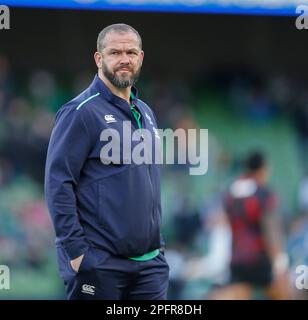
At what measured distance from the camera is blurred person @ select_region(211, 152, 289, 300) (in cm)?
753

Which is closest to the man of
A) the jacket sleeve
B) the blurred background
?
the jacket sleeve

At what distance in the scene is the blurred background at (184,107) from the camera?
28.7ft

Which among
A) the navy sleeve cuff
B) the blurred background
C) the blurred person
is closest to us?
the navy sleeve cuff

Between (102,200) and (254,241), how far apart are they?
4016mm

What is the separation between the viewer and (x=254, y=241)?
7832 millimetres

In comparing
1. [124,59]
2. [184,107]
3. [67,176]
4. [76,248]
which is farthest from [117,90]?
[184,107]

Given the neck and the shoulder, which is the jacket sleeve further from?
the neck

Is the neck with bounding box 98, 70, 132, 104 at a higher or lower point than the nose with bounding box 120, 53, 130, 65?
lower

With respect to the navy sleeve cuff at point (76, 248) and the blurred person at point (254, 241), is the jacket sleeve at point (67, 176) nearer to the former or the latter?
the navy sleeve cuff at point (76, 248)

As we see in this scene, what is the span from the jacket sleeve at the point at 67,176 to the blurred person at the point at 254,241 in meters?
3.64

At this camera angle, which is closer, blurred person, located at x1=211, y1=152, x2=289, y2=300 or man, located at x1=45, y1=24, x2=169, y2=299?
man, located at x1=45, y1=24, x2=169, y2=299

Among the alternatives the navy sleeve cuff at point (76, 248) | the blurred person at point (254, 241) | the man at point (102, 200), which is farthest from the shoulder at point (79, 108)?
the blurred person at point (254, 241)

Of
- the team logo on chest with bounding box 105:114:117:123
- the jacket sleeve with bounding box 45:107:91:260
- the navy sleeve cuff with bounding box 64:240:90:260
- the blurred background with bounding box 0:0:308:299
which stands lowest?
the navy sleeve cuff with bounding box 64:240:90:260

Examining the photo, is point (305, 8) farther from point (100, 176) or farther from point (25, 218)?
point (100, 176)
